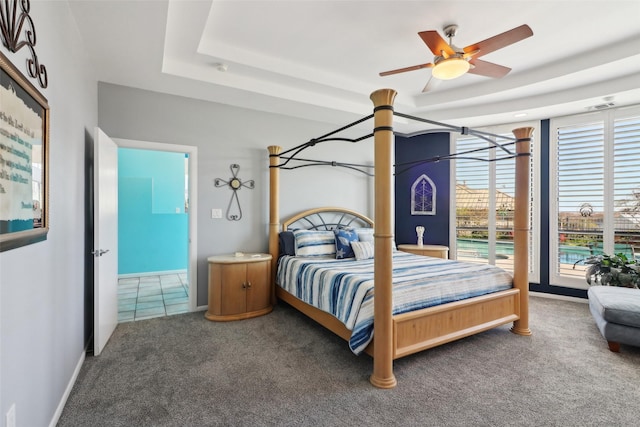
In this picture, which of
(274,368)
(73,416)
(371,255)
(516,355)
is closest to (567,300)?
(516,355)

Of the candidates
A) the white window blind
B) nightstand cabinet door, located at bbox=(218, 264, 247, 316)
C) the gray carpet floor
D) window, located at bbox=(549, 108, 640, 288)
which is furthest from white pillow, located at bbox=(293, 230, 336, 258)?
the white window blind

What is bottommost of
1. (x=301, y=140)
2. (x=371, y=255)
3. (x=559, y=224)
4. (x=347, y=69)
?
(x=371, y=255)

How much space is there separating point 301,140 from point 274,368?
3.15 metres

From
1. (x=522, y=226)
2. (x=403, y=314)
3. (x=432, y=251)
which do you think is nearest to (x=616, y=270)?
(x=522, y=226)

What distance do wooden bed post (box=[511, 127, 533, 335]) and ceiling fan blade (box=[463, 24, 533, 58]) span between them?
1.06m

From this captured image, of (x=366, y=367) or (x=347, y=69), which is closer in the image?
(x=366, y=367)

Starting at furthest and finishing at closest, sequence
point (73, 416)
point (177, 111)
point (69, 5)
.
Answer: point (177, 111) < point (69, 5) < point (73, 416)

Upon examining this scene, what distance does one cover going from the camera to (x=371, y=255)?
387 cm

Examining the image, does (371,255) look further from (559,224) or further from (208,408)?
(559,224)

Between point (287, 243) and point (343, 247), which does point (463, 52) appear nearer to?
point (343, 247)

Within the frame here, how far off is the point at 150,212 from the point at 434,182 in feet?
16.8

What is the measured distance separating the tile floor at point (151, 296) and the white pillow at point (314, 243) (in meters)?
1.61

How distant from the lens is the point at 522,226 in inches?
123

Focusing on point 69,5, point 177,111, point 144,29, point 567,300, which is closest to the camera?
point 69,5
